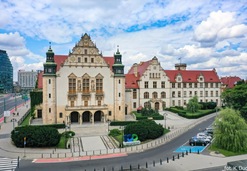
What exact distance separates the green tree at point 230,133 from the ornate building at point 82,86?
26.7 meters

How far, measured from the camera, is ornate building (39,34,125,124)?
5300 centimetres

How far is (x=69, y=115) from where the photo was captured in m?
54.1

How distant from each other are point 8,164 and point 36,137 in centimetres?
700

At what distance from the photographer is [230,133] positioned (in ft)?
111

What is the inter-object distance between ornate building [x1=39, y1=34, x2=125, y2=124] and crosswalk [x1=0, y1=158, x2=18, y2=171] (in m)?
22.1

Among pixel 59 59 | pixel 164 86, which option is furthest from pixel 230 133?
pixel 164 86

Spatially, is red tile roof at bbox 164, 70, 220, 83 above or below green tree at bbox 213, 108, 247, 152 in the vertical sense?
above

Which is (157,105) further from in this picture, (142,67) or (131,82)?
(142,67)

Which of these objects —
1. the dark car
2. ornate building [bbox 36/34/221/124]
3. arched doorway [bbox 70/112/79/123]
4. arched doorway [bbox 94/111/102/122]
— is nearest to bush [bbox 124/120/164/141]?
the dark car

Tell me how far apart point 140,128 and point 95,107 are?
57.8 feet

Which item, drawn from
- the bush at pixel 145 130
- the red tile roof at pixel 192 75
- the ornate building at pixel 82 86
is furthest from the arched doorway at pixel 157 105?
the bush at pixel 145 130

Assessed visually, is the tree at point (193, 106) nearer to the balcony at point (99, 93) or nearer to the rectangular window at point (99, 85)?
the balcony at point (99, 93)

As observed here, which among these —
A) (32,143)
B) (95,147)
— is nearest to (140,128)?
(95,147)

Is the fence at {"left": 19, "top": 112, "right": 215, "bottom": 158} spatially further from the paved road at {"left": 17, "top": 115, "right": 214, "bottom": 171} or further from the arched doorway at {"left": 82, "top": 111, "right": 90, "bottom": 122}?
the arched doorway at {"left": 82, "top": 111, "right": 90, "bottom": 122}
